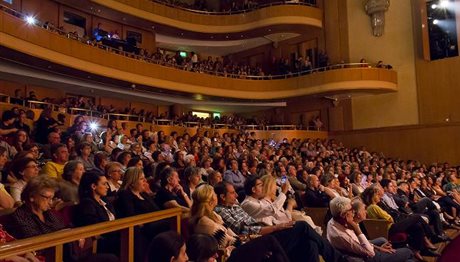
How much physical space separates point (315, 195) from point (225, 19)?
8.64 m

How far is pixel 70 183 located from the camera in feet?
Result: 7.60

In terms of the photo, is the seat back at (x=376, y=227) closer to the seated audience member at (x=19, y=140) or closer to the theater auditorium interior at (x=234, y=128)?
the theater auditorium interior at (x=234, y=128)

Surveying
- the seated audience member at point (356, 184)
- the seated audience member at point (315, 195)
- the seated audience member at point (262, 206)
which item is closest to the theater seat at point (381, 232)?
the seated audience member at point (315, 195)

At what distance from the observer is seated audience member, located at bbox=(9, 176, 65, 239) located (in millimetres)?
1596

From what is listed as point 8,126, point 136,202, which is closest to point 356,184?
point 136,202

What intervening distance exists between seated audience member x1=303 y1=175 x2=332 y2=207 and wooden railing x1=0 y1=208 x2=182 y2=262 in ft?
6.80

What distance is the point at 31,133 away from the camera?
4.51 m

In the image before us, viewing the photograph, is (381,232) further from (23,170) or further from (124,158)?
(23,170)

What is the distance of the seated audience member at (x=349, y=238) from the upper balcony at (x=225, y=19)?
8.33 m

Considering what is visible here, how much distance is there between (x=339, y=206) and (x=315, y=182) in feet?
4.92

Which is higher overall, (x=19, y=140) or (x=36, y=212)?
(x=19, y=140)

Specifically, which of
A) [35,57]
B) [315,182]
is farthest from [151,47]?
[315,182]

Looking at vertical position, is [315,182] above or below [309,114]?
below

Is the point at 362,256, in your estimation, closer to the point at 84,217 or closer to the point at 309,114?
the point at 84,217
